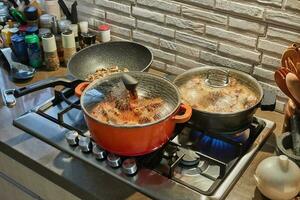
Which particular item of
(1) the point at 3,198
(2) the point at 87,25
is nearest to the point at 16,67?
(2) the point at 87,25

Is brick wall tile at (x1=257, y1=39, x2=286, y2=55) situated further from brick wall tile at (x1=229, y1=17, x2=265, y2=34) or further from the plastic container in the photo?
the plastic container

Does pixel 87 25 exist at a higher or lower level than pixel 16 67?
higher

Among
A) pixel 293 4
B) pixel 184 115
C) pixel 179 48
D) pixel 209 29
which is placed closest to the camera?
pixel 184 115

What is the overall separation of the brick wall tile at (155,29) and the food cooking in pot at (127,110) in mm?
426

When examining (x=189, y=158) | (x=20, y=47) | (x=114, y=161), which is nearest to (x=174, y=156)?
(x=189, y=158)

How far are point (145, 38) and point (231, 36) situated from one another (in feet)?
1.18

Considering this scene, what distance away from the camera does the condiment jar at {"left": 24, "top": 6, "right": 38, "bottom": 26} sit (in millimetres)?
1570

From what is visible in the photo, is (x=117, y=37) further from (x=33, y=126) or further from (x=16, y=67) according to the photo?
(x=33, y=126)

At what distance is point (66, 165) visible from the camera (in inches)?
41.9

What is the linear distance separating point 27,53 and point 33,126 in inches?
17.0

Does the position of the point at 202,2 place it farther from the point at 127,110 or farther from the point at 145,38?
the point at 127,110

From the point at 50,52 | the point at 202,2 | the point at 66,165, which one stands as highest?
the point at 202,2

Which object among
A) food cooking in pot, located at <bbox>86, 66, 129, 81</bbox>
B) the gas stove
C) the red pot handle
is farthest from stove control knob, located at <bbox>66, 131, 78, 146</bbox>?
food cooking in pot, located at <bbox>86, 66, 129, 81</bbox>

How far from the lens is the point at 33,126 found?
3.88ft
